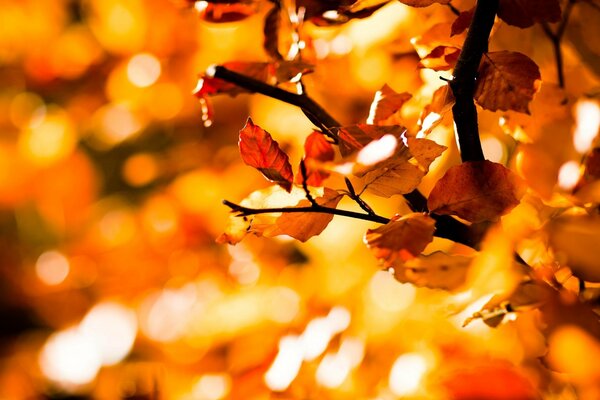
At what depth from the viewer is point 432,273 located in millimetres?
343

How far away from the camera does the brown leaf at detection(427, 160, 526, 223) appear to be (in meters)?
0.30

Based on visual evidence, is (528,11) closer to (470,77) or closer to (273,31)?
(470,77)

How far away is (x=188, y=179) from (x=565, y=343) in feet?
2.57

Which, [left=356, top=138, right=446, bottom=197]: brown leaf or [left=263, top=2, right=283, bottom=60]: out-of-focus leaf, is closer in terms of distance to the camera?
[left=356, top=138, right=446, bottom=197]: brown leaf

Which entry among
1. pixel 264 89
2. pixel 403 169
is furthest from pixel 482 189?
pixel 264 89

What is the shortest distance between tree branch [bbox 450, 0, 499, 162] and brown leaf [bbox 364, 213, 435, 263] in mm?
56

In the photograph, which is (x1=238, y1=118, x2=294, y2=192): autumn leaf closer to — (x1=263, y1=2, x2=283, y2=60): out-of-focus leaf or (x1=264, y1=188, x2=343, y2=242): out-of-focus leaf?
(x1=264, y1=188, x2=343, y2=242): out-of-focus leaf

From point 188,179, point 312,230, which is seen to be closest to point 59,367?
point 188,179

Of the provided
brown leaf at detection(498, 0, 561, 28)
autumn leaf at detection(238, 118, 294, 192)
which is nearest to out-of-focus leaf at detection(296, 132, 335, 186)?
autumn leaf at detection(238, 118, 294, 192)

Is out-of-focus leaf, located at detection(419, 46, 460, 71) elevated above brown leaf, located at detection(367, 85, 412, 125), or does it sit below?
above

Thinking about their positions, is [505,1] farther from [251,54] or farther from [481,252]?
[251,54]

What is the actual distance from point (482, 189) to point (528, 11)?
0.11m

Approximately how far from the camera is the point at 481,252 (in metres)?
0.33

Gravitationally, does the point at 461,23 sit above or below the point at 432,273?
above
